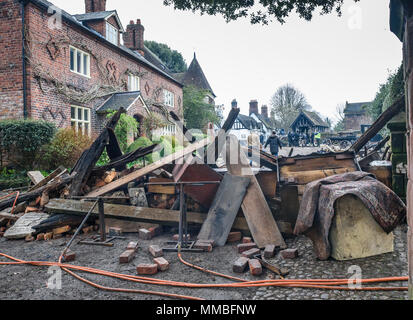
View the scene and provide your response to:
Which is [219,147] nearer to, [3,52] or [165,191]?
[165,191]

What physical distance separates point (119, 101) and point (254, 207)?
13.2 meters

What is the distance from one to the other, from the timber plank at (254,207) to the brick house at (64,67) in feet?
31.1

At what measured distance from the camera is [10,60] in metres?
11.2

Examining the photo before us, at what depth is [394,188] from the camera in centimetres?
476

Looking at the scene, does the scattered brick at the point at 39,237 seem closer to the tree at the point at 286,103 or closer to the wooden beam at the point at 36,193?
the wooden beam at the point at 36,193

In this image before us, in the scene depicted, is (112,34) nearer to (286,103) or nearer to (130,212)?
(130,212)

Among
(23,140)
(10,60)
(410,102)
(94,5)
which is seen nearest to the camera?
(410,102)

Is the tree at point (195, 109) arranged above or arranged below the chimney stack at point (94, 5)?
below

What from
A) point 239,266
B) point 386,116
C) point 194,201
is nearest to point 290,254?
point 239,266

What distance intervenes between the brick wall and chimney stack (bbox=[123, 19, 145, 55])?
1496 centimetres

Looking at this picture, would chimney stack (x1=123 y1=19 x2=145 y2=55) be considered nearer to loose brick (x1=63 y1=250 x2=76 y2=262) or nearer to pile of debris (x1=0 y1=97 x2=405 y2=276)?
pile of debris (x1=0 y1=97 x2=405 y2=276)

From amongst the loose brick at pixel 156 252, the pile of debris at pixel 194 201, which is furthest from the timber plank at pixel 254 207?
the loose brick at pixel 156 252

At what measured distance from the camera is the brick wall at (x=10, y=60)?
36.3ft

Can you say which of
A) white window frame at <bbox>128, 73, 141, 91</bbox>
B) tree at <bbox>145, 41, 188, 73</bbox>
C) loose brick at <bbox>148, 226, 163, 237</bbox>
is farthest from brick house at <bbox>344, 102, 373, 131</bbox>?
loose brick at <bbox>148, 226, 163, 237</bbox>
